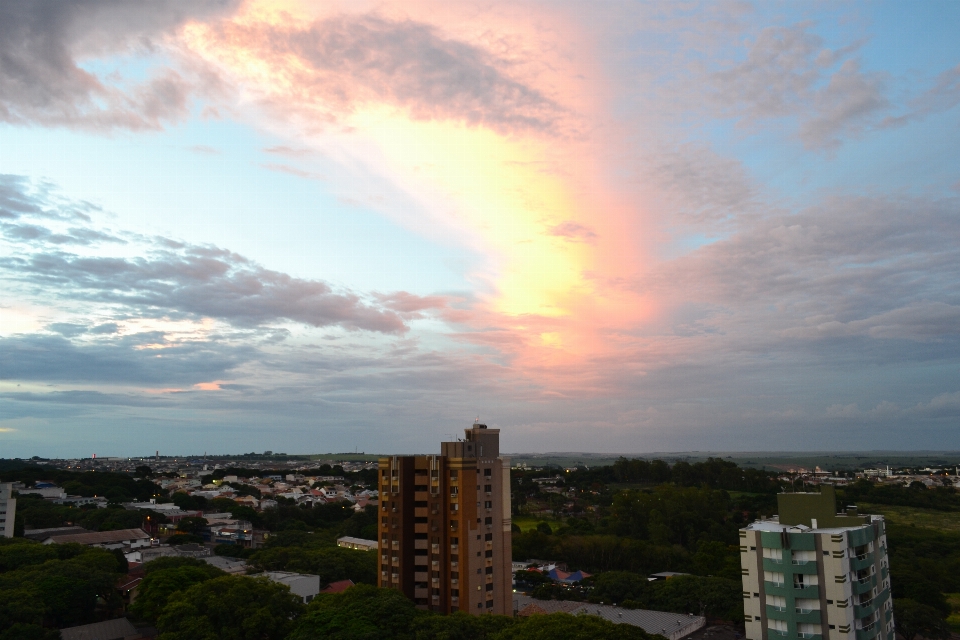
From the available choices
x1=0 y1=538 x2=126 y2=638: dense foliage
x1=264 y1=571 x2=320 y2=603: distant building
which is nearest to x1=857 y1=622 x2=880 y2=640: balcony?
x1=264 y1=571 x2=320 y2=603: distant building

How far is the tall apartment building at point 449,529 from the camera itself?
40344 millimetres

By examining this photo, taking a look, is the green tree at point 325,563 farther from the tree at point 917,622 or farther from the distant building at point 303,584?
the tree at point 917,622

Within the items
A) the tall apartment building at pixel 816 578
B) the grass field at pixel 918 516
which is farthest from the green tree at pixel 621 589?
the grass field at pixel 918 516

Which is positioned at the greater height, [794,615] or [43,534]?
[794,615]

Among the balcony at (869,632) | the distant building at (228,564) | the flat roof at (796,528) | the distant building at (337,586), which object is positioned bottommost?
the distant building at (337,586)

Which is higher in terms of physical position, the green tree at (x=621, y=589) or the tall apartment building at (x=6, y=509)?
the tall apartment building at (x=6, y=509)

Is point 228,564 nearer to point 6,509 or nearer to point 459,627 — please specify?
point 459,627

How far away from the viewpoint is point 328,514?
105 metres

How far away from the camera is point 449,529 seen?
40781 mm

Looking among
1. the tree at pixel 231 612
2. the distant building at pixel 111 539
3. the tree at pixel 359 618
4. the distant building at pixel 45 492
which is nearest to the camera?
the tree at pixel 359 618

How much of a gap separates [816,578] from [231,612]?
28966mm

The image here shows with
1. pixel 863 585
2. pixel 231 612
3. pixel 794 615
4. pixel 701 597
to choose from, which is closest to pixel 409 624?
pixel 231 612

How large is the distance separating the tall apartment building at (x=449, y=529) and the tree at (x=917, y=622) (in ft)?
82.0

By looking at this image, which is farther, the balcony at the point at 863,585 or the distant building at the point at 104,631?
the distant building at the point at 104,631
